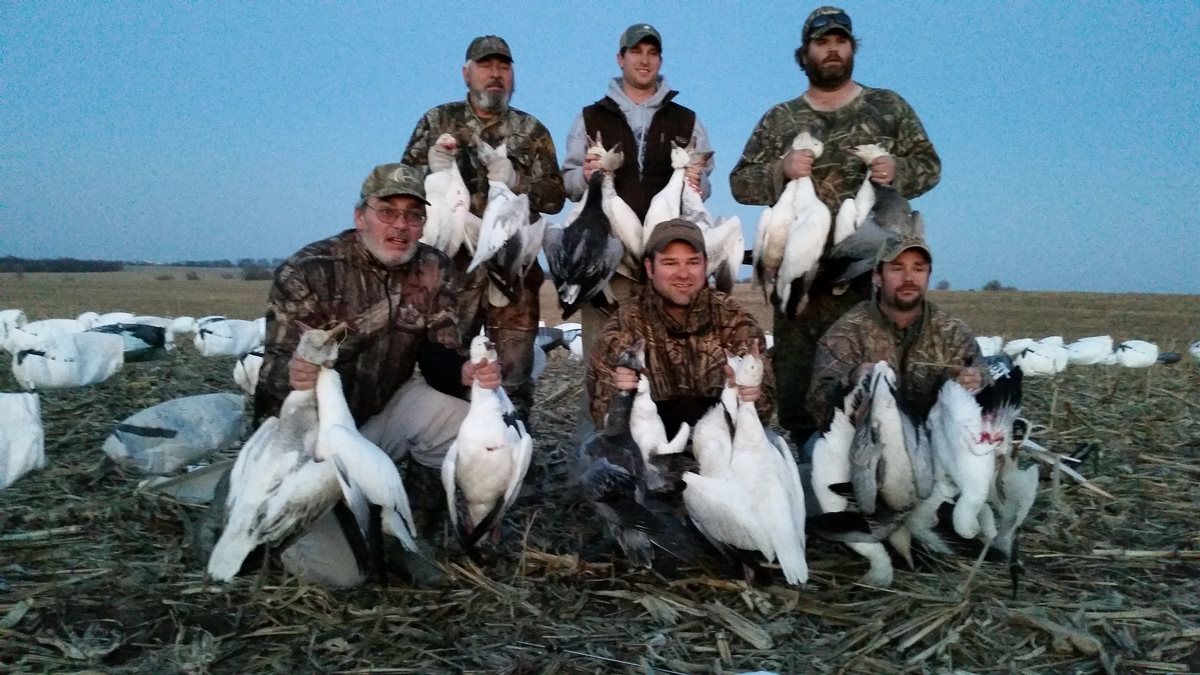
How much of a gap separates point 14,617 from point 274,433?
1.25m

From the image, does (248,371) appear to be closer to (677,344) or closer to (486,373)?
(486,373)

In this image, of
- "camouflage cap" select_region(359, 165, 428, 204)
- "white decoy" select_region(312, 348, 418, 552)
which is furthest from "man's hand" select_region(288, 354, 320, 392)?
"camouflage cap" select_region(359, 165, 428, 204)

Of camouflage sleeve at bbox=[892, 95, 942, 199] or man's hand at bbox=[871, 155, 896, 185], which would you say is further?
Result: camouflage sleeve at bbox=[892, 95, 942, 199]

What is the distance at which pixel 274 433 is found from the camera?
11.8 ft

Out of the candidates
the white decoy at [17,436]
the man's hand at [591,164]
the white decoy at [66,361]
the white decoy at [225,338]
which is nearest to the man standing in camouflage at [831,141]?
the man's hand at [591,164]

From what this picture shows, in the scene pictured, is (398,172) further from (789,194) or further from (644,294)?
(789,194)

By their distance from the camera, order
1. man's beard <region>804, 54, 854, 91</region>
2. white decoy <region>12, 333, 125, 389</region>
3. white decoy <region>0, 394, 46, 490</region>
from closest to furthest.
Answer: white decoy <region>0, 394, 46, 490</region> < man's beard <region>804, 54, 854, 91</region> < white decoy <region>12, 333, 125, 389</region>

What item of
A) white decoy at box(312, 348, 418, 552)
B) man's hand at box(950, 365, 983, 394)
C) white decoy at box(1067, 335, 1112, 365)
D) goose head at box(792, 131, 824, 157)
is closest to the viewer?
white decoy at box(312, 348, 418, 552)

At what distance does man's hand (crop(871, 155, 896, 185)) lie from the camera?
195 inches

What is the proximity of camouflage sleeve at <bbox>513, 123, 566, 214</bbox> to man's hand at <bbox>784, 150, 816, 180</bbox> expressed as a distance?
4.95 ft

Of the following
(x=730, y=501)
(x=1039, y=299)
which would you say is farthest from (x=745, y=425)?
(x=1039, y=299)

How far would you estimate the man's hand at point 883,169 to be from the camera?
16.3 feet

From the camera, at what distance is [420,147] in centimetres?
530

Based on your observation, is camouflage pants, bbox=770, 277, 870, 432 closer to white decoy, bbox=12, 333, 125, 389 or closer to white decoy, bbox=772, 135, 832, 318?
white decoy, bbox=772, 135, 832, 318
